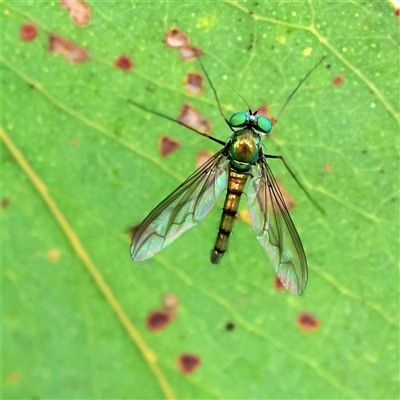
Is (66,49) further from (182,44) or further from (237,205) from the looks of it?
(237,205)

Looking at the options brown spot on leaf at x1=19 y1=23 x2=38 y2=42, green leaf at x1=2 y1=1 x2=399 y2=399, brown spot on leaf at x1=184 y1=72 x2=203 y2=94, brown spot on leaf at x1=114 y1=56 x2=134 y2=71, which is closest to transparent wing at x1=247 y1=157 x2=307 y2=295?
green leaf at x1=2 y1=1 x2=399 y2=399

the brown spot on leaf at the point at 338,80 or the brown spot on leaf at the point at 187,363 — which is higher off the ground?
the brown spot on leaf at the point at 338,80

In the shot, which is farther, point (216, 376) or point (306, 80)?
point (216, 376)

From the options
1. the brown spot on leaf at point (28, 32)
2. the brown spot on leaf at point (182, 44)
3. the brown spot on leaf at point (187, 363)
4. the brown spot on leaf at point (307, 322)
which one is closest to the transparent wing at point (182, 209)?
the brown spot on leaf at point (182, 44)

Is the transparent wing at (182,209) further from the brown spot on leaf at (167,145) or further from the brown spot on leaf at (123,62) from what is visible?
the brown spot on leaf at (123,62)

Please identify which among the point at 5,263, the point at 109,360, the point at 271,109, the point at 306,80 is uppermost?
the point at 306,80

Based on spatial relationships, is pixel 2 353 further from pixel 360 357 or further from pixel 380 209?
pixel 380 209

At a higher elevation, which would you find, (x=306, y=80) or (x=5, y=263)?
(x=306, y=80)

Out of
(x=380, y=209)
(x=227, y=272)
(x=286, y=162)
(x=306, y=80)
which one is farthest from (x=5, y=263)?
(x=380, y=209)
